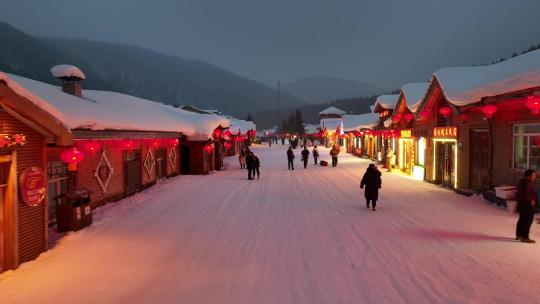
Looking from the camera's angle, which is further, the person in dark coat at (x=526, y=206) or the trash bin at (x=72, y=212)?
→ the trash bin at (x=72, y=212)

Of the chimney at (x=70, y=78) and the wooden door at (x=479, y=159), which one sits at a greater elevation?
the chimney at (x=70, y=78)

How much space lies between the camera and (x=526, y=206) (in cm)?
906

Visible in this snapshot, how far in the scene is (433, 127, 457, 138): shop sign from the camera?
59.0ft

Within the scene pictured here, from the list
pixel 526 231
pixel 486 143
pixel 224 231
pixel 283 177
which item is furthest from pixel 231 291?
pixel 283 177

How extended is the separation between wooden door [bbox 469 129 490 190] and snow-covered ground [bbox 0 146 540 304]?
88.8 inches

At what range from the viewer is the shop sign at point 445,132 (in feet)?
59.0

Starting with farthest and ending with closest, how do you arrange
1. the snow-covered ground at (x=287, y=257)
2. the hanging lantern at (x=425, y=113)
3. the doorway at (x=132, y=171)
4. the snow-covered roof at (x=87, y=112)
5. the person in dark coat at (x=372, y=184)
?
the hanging lantern at (x=425, y=113), the doorway at (x=132, y=171), the person in dark coat at (x=372, y=184), the snow-covered roof at (x=87, y=112), the snow-covered ground at (x=287, y=257)

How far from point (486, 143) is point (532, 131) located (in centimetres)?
269

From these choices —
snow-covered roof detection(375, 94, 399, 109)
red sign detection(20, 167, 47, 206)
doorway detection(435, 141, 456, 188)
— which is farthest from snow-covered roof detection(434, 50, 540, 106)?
snow-covered roof detection(375, 94, 399, 109)

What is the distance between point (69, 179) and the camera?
40.2 feet

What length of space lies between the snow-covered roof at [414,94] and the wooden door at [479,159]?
573 centimetres

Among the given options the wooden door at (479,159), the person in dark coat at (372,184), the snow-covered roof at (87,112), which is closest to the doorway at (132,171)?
the snow-covered roof at (87,112)

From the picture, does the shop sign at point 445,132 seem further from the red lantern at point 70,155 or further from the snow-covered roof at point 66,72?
the snow-covered roof at point 66,72

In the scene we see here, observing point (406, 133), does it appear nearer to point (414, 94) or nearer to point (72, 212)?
point (414, 94)
